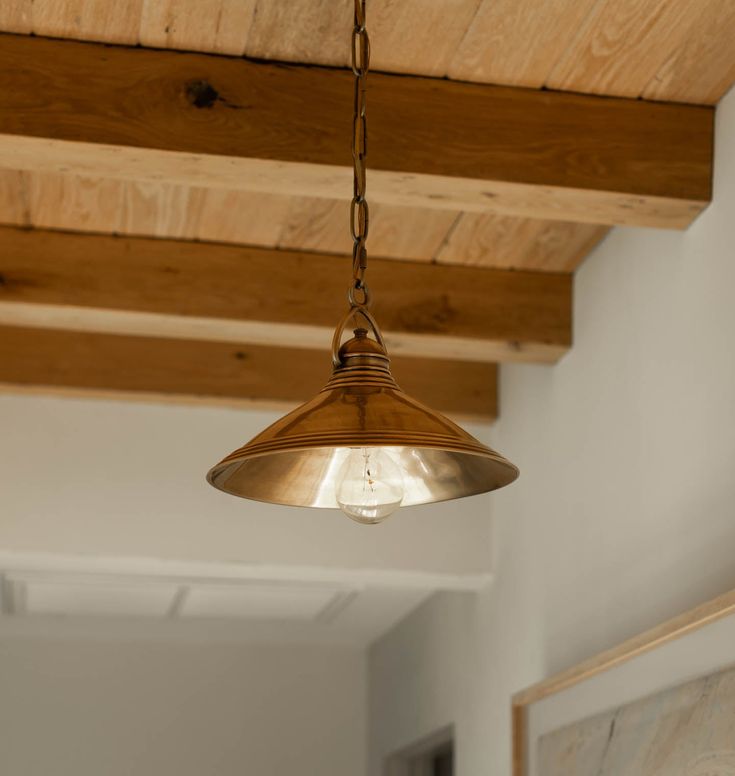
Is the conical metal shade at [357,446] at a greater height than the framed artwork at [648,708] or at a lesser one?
greater

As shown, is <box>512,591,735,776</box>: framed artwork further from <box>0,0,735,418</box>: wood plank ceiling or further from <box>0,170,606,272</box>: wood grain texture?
<box>0,170,606,272</box>: wood grain texture

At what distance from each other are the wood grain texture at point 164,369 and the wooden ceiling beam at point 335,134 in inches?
49.4

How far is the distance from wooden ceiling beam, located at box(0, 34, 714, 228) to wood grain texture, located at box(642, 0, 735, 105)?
4cm

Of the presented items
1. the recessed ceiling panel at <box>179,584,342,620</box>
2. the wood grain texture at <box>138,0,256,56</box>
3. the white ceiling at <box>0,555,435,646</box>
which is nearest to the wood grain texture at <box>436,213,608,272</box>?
the wood grain texture at <box>138,0,256,56</box>

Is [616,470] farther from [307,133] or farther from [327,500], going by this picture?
[327,500]

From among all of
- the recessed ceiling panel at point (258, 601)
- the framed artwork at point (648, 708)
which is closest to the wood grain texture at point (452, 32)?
the framed artwork at point (648, 708)

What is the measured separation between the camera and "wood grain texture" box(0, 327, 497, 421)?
3.45 m

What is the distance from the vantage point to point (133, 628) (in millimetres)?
5594

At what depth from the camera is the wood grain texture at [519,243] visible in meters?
2.90

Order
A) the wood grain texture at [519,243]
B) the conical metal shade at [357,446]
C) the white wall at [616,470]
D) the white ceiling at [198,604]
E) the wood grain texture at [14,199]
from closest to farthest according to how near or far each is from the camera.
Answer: the conical metal shade at [357,446], the white wall at [616,470], the wood grain texture at [14,199], the wood grain texture at [519,243], the white ceiling at [198,604]

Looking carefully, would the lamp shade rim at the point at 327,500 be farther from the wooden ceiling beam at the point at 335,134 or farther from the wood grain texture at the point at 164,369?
the wood grain texture at the point at 164,369

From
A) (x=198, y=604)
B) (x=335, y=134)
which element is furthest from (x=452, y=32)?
(x=198, y=604)

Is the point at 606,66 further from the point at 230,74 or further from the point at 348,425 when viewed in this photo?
the point at 348,425

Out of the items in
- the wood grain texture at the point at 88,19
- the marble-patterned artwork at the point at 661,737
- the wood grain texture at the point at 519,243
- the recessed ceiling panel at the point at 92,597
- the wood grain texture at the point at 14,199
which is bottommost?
the marble-patterned artwork at the point at 661,737
